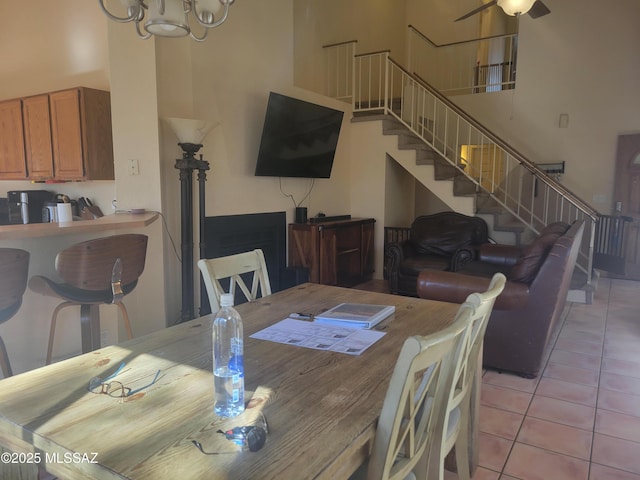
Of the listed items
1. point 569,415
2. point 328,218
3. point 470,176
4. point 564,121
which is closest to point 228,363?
point 569,415

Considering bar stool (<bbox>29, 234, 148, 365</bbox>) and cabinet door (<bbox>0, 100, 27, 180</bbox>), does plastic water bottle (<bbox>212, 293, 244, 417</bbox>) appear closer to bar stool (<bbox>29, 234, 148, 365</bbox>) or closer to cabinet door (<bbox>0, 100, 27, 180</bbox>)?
bar stool (<bbox>29, 234, 148, 365</bbox>)

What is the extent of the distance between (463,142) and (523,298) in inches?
191

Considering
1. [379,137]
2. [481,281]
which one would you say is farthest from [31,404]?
[379,137]

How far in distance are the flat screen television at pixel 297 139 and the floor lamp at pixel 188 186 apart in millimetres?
930

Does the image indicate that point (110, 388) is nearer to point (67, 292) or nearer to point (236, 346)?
point (236, 346)

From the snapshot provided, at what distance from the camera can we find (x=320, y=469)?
2.76 ft

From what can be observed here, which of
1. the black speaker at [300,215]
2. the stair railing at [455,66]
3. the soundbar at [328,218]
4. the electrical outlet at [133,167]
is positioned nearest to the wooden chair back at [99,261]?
the electrical outlet at [133,167]

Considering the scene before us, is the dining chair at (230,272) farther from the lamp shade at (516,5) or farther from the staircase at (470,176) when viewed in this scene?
the staircase at (470,176)

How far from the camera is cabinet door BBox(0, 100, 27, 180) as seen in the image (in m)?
4.66

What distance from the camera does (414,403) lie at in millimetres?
1135

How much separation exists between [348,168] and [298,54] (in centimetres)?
170

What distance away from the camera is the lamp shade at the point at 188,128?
132 inches

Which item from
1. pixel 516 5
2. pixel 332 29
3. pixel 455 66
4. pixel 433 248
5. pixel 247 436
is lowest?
pixel 433 248

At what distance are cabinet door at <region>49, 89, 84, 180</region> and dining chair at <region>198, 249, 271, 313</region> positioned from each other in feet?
8.88
